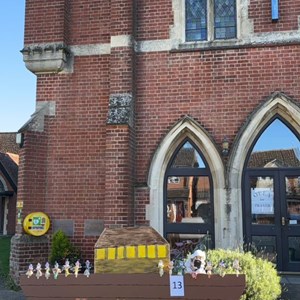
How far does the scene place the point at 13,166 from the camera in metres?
28.7

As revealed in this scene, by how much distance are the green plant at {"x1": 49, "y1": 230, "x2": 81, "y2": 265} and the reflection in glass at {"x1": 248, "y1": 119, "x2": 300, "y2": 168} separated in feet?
13.9

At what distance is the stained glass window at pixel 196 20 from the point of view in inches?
381

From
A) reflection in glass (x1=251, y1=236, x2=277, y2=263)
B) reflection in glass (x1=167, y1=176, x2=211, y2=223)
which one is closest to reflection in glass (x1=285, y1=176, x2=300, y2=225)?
reflection in glass (x1=251, y1=236, x2=277, y2=263)

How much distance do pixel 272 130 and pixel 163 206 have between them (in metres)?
2.89

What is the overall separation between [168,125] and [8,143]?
2800 centimetres

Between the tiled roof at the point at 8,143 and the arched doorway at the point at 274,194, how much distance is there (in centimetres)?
2714

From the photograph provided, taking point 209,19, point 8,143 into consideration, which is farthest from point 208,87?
point 8,143

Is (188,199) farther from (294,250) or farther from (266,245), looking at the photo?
(294,250)

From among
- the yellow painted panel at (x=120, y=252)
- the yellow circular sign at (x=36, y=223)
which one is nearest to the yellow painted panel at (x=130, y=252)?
the yellow painted panel at (x=120, y=252)

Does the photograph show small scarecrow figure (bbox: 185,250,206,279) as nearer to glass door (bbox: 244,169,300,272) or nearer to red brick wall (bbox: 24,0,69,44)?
glass door (bbox: 244,169,300,272)


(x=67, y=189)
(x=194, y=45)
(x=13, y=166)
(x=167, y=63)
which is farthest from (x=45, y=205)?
(x=13, y=166)

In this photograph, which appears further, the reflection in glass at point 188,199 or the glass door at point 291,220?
the reflection in glass at point 188,199

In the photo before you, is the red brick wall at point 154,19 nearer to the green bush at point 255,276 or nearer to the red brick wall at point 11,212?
the green bush at point 255,276

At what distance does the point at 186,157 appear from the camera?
9430 millimetres
